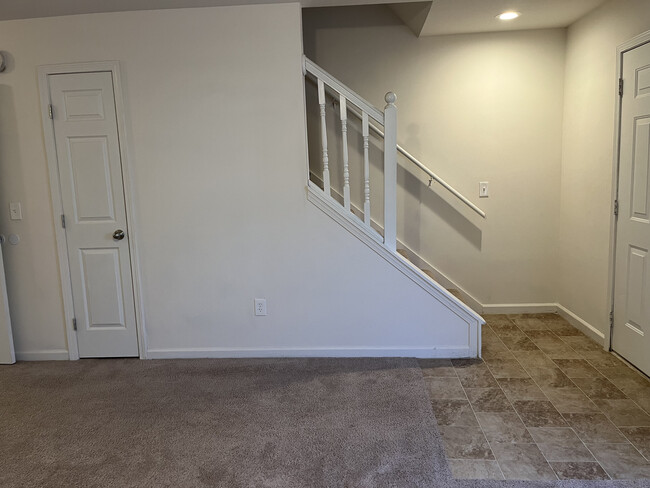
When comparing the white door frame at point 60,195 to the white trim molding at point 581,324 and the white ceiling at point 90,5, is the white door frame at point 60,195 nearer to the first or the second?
the white ceiling at point 90,5

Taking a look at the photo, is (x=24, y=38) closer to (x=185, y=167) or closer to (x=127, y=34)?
(x=127, y=34)

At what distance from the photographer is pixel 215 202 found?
3.12 m

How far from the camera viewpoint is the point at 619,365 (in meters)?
2.97

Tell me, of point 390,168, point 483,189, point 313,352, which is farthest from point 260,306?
point 483,189

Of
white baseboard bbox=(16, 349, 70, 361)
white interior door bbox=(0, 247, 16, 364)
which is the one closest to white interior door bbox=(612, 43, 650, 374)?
white baseboard bbox=(16, 349, 70, 361)

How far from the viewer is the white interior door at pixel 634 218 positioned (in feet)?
8.96

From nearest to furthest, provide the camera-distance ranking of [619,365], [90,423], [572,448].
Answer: [572,448]
[90,423]
[619,365]

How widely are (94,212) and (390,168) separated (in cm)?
208

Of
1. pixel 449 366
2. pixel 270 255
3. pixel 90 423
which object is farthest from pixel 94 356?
pixel 449 366

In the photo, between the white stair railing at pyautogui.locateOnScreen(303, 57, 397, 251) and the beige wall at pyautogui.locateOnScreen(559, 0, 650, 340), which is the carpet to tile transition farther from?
the beige wall at pyautogui.locateOnScreen(559, 0, 650, 340)

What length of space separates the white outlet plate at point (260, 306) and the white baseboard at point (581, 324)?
244 centimetres

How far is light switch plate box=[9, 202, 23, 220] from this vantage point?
3209 millimetres

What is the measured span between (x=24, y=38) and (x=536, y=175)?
13.1 feet

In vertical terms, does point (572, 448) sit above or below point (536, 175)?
below
